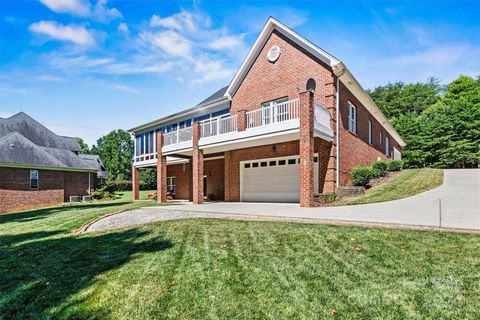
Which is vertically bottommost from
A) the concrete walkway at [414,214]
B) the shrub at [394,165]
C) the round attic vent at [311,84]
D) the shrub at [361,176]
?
the concrete walkway at [414,214]

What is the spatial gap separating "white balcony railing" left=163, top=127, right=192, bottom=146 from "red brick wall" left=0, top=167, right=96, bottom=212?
601 inches

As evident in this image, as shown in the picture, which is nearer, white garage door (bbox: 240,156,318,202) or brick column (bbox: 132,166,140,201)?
white garage door (bbox: 240,156,318,202)

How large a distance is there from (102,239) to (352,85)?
44.1 feet

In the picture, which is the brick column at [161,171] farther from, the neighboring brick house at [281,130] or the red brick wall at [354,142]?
the red brick wall at [354,142]

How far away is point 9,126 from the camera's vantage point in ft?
95.9

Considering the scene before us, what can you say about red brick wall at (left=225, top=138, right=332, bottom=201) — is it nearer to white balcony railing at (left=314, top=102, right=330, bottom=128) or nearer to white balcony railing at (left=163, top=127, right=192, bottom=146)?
white balcony railing at (left=314, top=102, right=330, bottom=128)

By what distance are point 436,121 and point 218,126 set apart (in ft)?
98.6

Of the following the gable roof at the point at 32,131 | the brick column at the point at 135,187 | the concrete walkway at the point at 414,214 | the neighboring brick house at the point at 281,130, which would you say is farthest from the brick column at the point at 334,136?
the gable roof at the point at 32,131

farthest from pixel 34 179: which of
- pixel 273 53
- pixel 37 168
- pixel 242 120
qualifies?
pixel 273 53

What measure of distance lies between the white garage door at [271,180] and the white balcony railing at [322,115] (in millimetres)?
1931

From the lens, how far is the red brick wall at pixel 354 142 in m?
14.2

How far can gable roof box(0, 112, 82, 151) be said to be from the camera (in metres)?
29.2

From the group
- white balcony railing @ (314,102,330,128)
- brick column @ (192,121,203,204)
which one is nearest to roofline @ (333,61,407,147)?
white balcony railing @ (314,102,330,128)

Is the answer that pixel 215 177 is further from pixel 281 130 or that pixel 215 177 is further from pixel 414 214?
pixel 414 214
